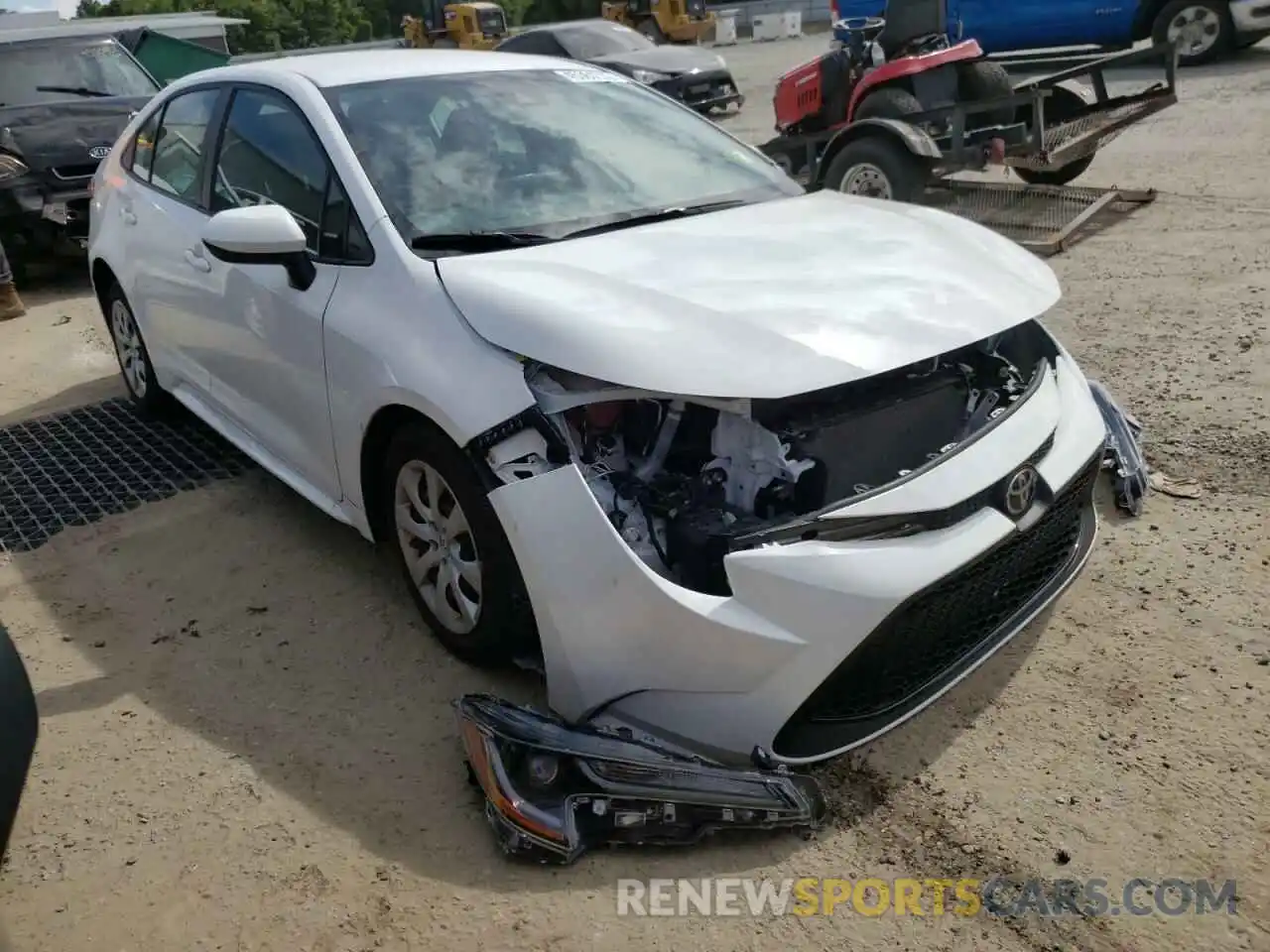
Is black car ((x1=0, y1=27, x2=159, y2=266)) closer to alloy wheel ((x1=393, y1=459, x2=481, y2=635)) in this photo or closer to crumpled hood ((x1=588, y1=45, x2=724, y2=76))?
alloy wheel ((x1=393, y1=459, x2=481, y2=635))

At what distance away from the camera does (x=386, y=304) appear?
310 centimetres

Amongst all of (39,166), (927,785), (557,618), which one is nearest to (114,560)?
(557,618)

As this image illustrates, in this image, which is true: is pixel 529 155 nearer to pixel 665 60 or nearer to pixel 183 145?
pixel 183 145

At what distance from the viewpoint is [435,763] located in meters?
2.94

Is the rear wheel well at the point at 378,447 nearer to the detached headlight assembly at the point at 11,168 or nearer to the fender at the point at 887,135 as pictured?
the fender at the point at 887,135

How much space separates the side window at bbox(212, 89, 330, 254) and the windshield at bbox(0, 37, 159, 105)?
20.9 feet

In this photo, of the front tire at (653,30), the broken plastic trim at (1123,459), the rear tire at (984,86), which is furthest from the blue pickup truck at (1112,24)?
the front tire at (653,30)

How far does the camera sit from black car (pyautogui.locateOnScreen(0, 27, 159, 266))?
834 centimetres

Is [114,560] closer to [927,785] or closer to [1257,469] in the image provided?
[927,785]

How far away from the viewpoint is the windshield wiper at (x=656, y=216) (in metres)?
3.36

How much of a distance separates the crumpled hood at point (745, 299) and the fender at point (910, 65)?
508cm

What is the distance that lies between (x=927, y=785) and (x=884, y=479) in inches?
29.9

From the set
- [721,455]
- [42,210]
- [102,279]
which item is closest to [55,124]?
[42,210]

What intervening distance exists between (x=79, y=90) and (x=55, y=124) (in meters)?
0.90
